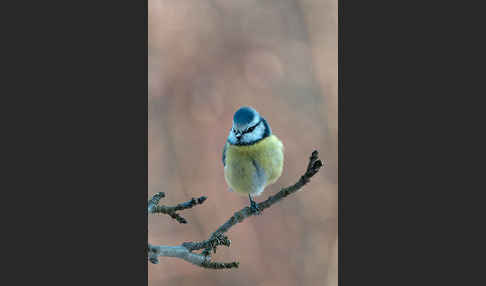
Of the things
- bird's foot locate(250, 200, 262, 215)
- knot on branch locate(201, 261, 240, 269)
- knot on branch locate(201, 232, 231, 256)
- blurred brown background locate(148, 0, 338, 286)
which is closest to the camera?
knot on branch locate(201, 261, 240, 269)

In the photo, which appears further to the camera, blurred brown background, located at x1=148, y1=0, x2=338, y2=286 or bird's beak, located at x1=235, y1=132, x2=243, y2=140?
blurred brown background, located at x1=148, y1=0, x2=338, y2=286

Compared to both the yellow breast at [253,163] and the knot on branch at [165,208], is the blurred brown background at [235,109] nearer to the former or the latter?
the yellow breast at [253,163]

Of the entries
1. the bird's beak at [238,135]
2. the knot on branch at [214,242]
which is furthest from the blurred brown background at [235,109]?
the knot on branch at [214,242]

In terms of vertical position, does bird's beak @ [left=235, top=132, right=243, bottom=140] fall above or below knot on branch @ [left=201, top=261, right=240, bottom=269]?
above

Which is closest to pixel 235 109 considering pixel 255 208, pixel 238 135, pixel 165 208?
pixel 238 135

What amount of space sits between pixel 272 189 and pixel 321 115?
590 millimetres

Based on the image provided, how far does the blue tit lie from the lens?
2.25m

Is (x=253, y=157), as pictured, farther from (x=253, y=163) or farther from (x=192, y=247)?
(x=192, y=247)

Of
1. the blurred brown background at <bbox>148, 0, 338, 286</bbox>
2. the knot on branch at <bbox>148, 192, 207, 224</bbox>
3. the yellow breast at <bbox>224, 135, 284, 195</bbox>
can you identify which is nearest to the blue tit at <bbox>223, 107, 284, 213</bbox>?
the yellow breast at <bbox>224, 135, 284, 195</bbox>

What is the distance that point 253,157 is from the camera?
7.41 feet

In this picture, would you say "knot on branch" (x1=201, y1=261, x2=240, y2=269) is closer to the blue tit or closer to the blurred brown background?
the blue tit

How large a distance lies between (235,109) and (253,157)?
0.50 m

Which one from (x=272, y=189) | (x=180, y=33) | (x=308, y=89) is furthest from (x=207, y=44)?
(x=272, y=189)

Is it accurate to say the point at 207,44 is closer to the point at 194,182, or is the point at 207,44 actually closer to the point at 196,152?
the point at 196,152
